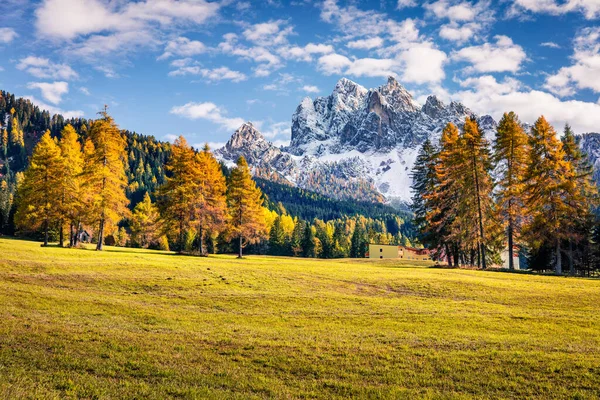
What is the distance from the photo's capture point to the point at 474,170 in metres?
44.6

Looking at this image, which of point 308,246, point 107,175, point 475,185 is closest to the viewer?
point 107,175

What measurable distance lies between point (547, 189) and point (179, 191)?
39.6 meters

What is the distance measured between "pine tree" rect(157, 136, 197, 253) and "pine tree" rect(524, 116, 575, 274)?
1456 inches

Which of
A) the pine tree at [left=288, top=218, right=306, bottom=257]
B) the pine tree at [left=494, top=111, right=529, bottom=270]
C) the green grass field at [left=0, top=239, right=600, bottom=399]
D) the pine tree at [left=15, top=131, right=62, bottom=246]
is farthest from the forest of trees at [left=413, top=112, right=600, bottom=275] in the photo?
the pine tree at [left=288, top=218, right=306, bottom=257]

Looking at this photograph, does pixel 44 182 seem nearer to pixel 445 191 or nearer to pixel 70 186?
pixel 70 186

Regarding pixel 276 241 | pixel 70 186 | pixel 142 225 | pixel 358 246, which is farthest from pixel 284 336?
pixel 358 246

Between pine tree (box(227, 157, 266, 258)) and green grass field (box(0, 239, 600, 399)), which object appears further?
pine tree (box(227, 157, 266, 258))

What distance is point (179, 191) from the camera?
48.1m

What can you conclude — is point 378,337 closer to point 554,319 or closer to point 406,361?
point 406,361

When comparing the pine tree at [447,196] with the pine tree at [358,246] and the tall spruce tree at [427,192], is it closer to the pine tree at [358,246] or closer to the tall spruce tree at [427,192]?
the tall spruce tree at [427,192]

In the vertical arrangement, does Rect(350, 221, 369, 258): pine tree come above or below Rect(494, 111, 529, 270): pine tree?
below

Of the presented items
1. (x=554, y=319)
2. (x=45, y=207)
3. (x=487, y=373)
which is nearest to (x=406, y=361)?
(x=487, y=373)

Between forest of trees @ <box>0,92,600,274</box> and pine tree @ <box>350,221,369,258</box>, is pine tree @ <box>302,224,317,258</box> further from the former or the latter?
forest of trees @ <box>0,92,600,274</box>

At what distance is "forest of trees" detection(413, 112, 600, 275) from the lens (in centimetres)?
3978
